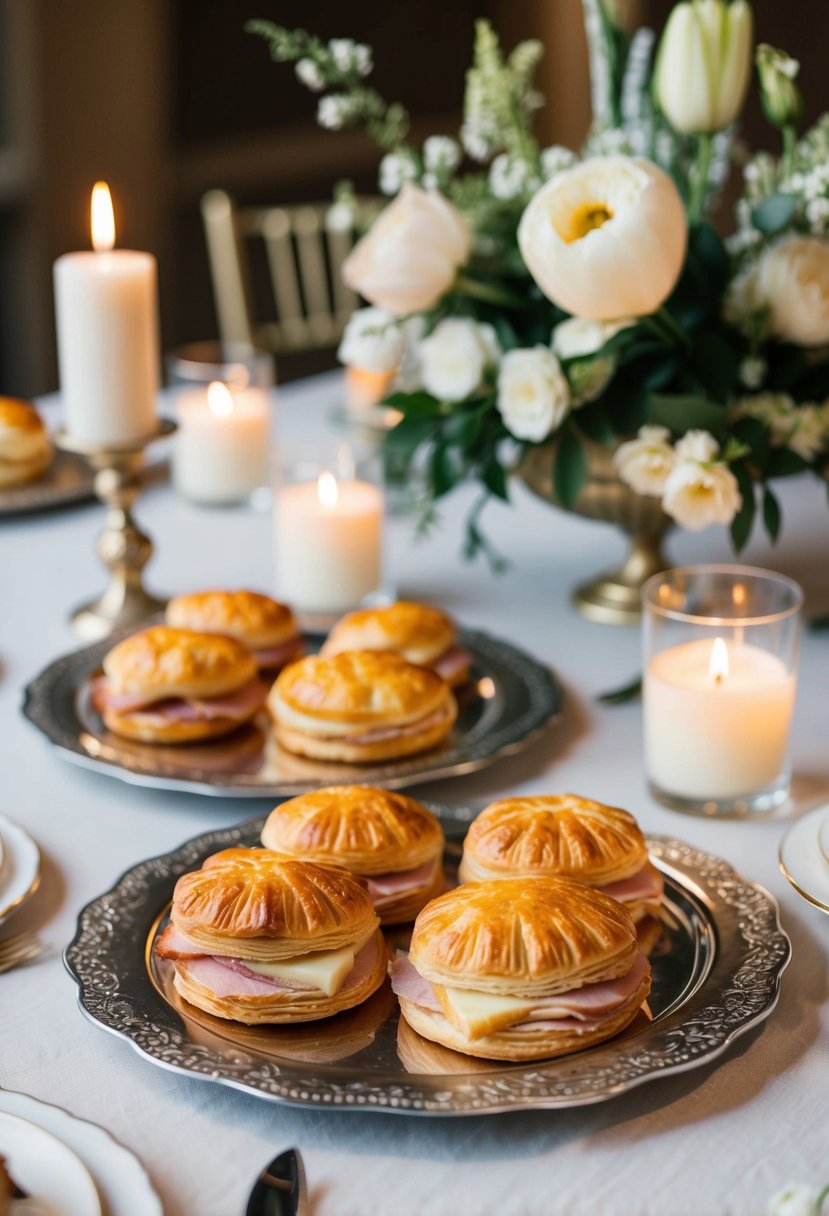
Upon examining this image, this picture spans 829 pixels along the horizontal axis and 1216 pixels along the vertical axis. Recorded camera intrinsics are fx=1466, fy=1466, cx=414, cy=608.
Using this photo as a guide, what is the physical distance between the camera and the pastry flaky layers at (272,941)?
2.92 ft

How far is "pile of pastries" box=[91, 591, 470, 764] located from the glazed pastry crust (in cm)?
38

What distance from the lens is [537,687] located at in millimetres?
1456

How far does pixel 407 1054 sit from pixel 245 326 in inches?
109

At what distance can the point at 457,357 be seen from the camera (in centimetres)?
154

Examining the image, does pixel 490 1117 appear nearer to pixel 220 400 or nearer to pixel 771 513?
pixel 771 513

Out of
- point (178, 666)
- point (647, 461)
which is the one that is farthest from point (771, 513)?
point (178, 666)

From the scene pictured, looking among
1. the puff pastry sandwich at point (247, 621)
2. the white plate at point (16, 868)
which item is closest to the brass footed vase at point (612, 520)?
the puff pastry sandwich at point (247, 621)

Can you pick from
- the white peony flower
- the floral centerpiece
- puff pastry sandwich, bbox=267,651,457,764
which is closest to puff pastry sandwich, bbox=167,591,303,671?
puff pastry sandwich, bbox=267,651,457,764

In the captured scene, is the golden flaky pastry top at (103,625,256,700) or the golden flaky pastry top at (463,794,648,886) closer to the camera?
the golden flaky pastry top at (463,794,648,886)

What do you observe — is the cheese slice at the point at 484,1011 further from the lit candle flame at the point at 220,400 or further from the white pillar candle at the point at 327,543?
the lit candle flame at the point at 220,400

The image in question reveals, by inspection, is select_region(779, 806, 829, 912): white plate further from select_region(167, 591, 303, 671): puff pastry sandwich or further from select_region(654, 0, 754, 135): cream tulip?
select_region(654, 0, 754, 135): cream tulip

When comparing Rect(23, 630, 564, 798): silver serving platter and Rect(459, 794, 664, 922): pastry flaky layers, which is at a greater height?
Rect(459, 794, 664, 922): pastry flaky layers

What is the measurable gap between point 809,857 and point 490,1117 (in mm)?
366

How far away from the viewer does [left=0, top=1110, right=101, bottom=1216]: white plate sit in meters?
0.76
